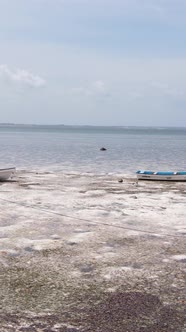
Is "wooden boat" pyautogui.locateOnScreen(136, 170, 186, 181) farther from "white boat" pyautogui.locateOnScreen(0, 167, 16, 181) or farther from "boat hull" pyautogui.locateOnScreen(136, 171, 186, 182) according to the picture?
"white boat" pyautogui.locateOnScreen(0, 167, 16, 181)

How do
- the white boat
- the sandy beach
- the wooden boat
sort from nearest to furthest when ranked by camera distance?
1. the sandy beach
2. the white boat
3. the wooden boat

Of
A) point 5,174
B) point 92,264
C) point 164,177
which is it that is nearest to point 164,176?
point 164,177

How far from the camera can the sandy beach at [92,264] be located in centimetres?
802

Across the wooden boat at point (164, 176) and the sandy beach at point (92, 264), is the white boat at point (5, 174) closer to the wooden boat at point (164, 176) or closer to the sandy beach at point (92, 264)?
the sandy beach at point (92, 264)

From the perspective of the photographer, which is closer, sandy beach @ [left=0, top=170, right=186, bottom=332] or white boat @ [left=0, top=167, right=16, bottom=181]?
sandy beach @ [left=0, top=170, right=186, bottom=332]

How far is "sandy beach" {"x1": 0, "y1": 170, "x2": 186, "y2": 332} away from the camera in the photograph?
8.02 m

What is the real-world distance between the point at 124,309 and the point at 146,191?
53.1ft

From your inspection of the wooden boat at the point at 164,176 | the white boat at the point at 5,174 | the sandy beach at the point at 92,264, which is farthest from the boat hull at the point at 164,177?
the white boat at the point at 5,174

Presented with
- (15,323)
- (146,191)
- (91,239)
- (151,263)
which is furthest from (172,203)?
(15,323)

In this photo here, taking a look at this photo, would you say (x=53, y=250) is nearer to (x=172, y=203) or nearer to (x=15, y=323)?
(x=15, y=323)

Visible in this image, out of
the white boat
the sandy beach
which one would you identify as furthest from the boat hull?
the white boat

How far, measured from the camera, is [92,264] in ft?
36.3

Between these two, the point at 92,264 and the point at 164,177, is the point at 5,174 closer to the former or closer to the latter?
the point at 164,177

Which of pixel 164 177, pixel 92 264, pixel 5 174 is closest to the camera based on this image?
pixel 92 264
